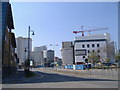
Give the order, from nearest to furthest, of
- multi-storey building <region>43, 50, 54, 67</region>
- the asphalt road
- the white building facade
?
the asphalt road
the white building facade
multi-storey building <region>43, 50, 54, 67</region>

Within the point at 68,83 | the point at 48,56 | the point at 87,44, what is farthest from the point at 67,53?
the point at 68,83

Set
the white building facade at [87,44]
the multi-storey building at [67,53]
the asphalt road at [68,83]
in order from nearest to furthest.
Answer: the asphalt road at [68,83] < the white building facade at [87,44] < the multi-storey building at [67,53]

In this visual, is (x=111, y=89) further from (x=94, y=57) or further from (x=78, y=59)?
(x=78, y=59)

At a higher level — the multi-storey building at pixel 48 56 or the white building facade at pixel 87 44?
the white building facade at pixel 87 44

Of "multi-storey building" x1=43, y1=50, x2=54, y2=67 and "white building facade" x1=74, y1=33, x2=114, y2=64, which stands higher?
"white building facade" x1=74, y1=33, x2=114, y2=64

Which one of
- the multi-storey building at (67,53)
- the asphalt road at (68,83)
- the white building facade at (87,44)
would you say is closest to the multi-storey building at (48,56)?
the multi-storey building at (67,53)

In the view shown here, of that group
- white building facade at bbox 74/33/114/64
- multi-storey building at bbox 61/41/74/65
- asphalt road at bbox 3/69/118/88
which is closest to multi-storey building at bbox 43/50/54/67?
multi-storey building at bbox 61/41/74/65

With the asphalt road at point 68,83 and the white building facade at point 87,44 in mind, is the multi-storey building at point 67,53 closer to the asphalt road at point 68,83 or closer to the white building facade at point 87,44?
the white building facade at point 87,44

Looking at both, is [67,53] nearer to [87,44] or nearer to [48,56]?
[48,56]

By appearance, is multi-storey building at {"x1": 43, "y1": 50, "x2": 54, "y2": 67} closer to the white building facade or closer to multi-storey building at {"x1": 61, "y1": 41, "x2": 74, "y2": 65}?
multi-storey building at {"x1": 61, "y1": 41, "x2": 74, "y2": 65}

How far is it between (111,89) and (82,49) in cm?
11751

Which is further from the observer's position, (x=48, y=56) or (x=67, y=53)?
(x=48, y=56)

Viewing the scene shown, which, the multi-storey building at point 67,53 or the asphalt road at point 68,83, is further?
the multi-storey building at point 67,53

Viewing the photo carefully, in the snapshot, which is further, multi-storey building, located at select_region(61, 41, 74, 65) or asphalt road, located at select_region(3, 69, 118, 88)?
multi-storey building, located at select_region(61, 41, 74, 65)
